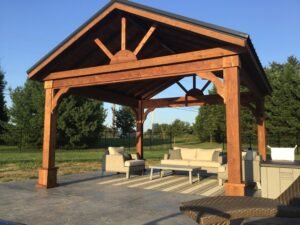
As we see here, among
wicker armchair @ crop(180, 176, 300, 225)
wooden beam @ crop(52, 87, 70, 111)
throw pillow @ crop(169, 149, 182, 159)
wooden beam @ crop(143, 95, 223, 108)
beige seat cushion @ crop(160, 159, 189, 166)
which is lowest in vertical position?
beige seat cushion @ crop(160, 159, 189, 166)

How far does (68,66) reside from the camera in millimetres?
7754

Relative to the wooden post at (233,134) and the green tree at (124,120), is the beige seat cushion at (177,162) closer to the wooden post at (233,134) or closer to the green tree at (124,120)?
the wooden post at (233,134)

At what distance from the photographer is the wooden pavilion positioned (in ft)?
17.4

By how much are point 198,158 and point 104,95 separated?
372cm

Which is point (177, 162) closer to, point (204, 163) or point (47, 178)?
point (204, 163)

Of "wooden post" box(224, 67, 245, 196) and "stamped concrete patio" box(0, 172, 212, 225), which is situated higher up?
"wooden post" box(224, 67, 245, 196)

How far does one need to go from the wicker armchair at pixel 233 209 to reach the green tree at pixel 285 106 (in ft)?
74.6

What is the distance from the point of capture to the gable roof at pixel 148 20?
5199 mm

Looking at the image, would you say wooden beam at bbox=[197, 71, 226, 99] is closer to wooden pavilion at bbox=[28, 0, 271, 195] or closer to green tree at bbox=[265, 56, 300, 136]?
wooden pavilion at bbox=[28, 0, 271, 195]

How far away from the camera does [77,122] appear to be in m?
23.6

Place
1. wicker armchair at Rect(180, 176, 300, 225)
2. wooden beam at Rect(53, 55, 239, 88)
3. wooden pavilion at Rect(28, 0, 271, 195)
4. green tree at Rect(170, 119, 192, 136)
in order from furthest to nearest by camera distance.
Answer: green tree at Rect(170, 119, 192, 136), wooden beam at Rect(53, 55, 239, 88), wooden pavilion at Rect(28, 0, 271, 195), wicker armchair at Rect(180, 176, 300, 225)

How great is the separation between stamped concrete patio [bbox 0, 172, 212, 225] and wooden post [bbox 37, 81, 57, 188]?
281 mm

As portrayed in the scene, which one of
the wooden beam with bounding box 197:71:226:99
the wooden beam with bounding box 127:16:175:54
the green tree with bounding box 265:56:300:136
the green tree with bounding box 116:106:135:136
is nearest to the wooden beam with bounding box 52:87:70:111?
the wooden beam with bounding box 127:16:175:54

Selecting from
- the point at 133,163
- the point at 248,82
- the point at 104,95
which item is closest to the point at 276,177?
the point at 248,82
